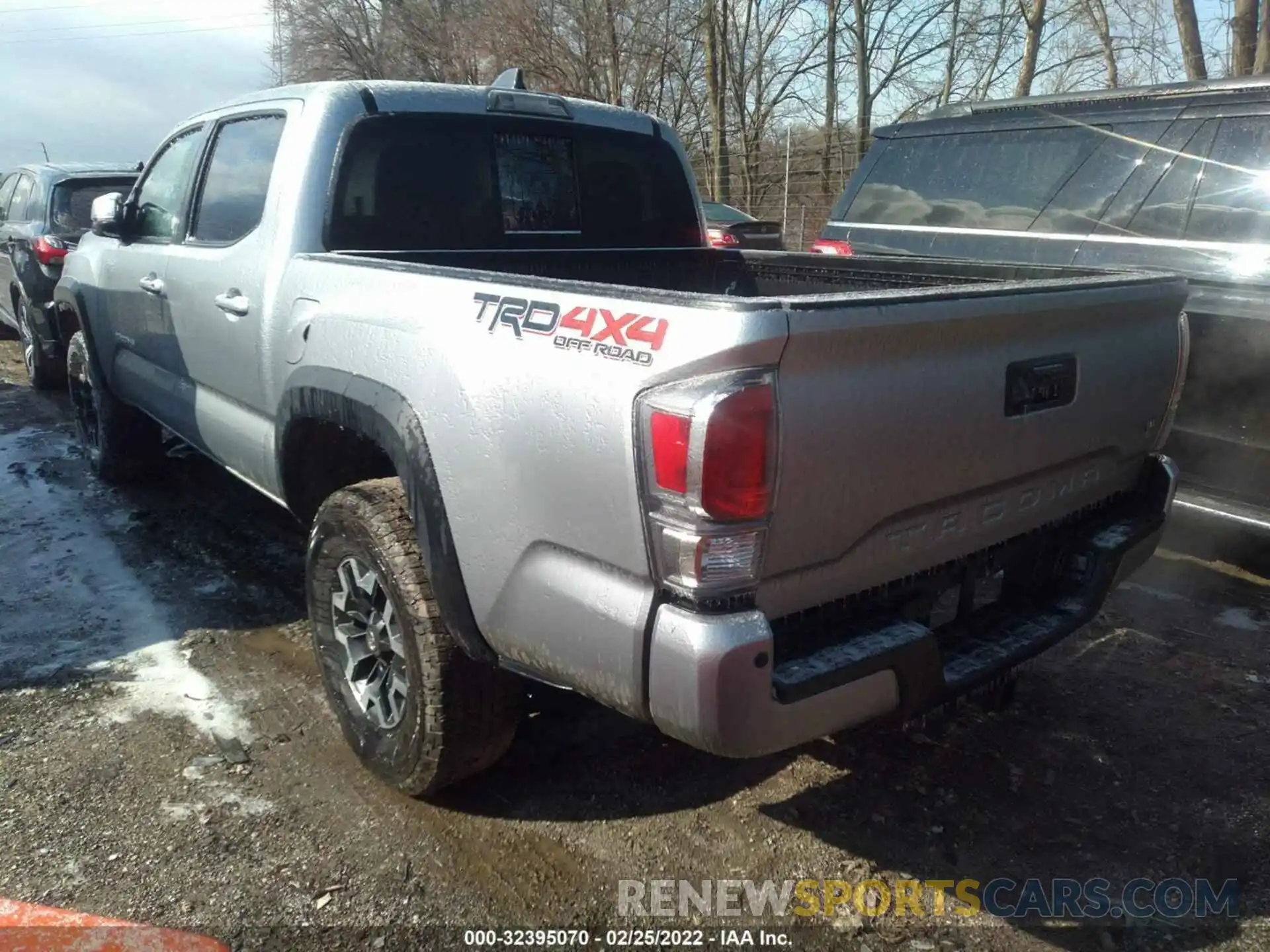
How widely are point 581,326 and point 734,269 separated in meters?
2.23

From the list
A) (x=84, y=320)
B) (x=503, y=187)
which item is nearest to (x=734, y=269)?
(x=503, y=187)

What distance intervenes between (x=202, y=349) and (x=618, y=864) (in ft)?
8.38

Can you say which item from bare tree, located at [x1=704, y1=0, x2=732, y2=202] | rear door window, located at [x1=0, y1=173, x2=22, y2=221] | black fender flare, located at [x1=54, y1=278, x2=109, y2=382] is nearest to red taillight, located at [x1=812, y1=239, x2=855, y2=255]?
black fender flare, located at [x1=54, y1=278, x2=109, y2=382]

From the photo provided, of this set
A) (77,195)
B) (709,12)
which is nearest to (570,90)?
(709,12)

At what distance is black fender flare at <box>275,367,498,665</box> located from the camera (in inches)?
94.0

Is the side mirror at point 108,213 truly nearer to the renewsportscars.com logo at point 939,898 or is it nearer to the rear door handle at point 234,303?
the rear door handle at point 234,303

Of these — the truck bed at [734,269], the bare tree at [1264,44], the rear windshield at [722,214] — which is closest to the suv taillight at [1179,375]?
the truck bed at [734,269]

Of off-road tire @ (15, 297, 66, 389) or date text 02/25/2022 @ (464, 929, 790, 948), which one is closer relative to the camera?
date text 02/25/2022 @ (464, 929, 790, 948)

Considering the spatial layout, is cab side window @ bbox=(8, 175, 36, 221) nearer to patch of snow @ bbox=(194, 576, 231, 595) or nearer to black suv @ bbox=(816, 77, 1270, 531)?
patch of snow @ bbox=(194, 576, 231, 595)

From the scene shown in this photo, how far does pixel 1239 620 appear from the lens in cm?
407

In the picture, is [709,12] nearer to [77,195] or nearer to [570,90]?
[570,90]

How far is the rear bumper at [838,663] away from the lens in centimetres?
190

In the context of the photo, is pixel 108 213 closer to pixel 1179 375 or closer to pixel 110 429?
pixel 110 429

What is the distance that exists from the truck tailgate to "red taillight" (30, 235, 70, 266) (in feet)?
24.8
